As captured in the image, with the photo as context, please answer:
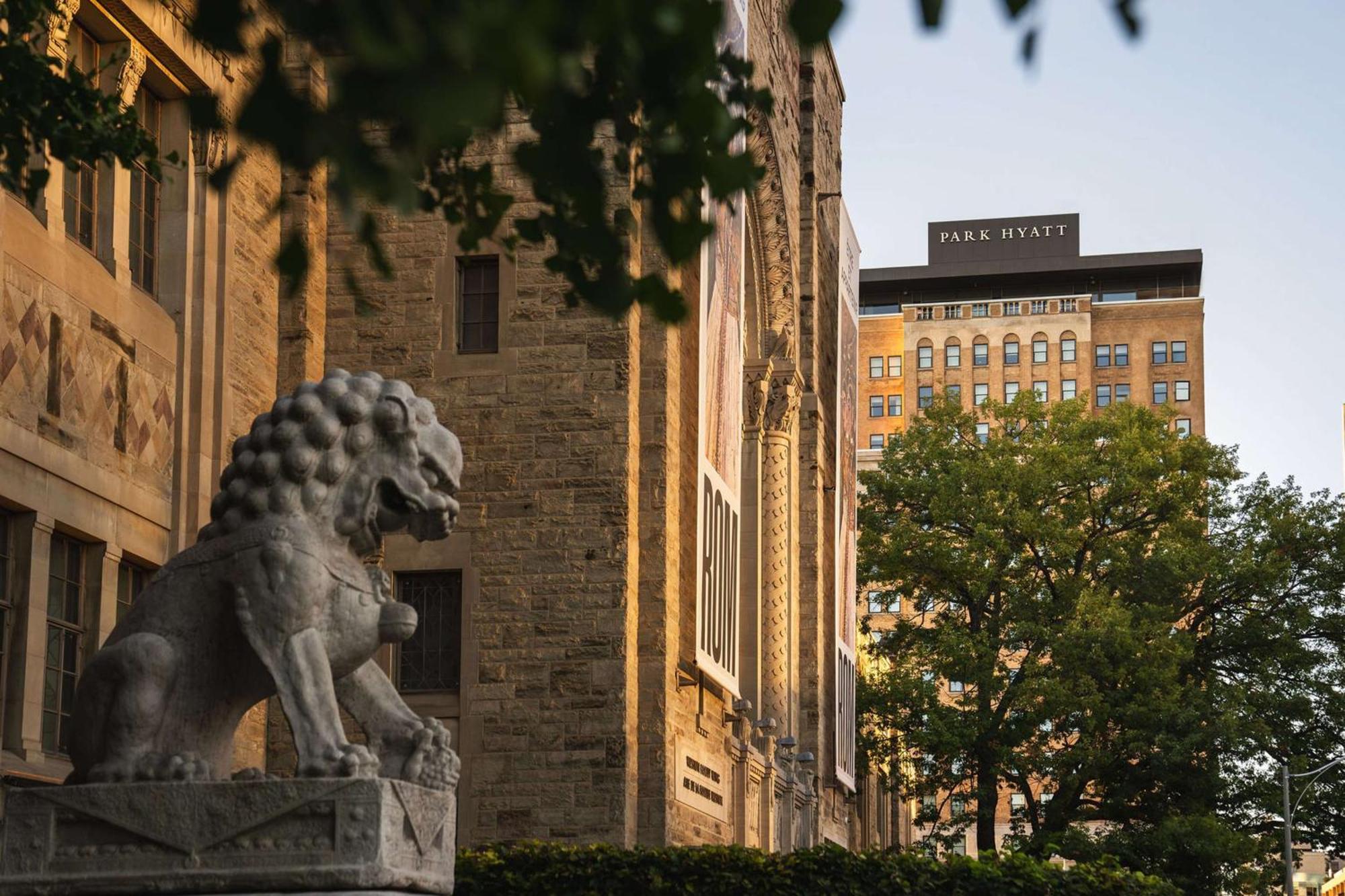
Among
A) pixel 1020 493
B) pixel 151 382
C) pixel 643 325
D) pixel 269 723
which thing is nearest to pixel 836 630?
pixel 1020 493

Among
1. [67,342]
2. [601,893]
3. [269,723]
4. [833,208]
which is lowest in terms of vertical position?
[601,893]

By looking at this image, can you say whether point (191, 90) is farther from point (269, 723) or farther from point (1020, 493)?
point (1020, 493)

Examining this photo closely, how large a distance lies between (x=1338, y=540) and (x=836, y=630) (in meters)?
12.7

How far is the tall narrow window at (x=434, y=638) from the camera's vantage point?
26.6 meters

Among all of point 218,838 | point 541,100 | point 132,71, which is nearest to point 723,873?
point 132,71

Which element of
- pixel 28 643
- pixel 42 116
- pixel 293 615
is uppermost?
pixel 42 116

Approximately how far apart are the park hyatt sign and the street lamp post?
9059 centimetres

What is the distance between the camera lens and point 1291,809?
44.2 metres

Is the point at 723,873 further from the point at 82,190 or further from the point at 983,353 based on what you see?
the point at 983,353

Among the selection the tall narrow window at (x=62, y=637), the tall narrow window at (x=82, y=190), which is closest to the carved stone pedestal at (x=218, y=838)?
the tall narrow window at (x=62, y=637)

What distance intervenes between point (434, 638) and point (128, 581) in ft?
22.6

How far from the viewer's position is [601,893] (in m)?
21.4

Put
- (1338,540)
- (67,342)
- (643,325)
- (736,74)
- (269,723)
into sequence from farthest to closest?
(1338,540) → (643,325) → (269,723) → (67,342) → (736,74)

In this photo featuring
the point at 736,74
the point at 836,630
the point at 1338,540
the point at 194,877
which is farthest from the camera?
the point at 1338,540
